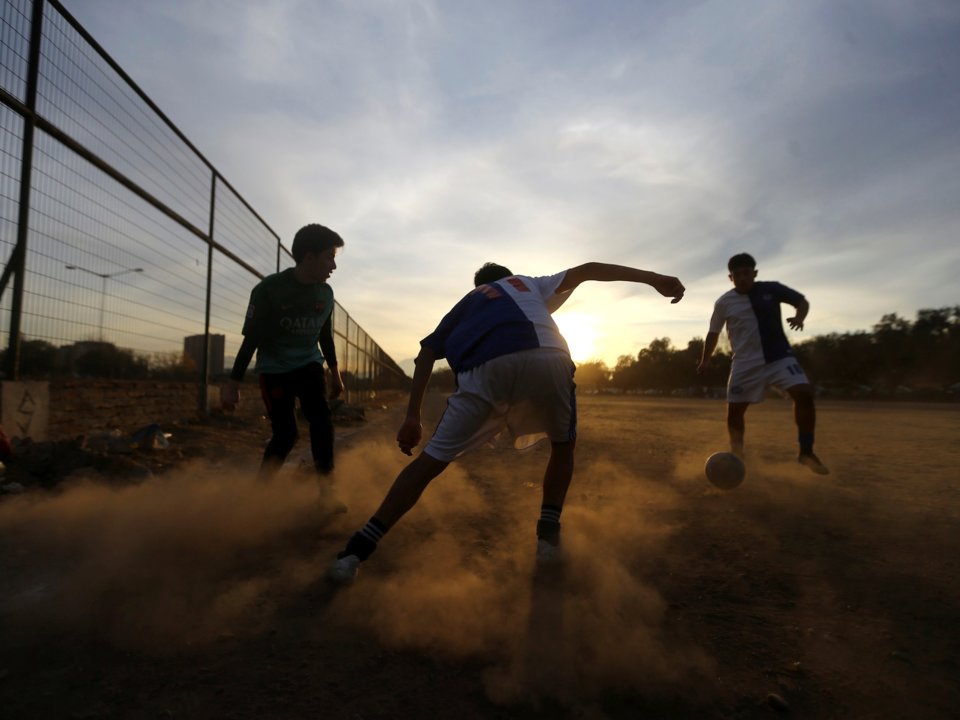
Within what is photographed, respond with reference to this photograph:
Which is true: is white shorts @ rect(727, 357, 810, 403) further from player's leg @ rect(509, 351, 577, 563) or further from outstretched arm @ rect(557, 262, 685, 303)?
player's leg @ rect(509, 351, 577, 563)

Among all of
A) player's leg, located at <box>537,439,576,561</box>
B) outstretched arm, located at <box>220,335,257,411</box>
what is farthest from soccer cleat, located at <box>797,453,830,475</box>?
outstretched arm, located at <box>220,335,257,411</box>

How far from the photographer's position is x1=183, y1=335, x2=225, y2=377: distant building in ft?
25.9

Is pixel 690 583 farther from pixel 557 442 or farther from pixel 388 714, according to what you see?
pixel 388 714

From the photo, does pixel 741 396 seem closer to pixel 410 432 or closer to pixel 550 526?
pixel 550 526

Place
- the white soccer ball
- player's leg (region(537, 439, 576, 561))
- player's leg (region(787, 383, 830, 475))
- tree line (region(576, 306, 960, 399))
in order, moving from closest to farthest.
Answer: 1. player's leg (region(537, 439, 576, 561))
2. the white soccer ball
3. player's leg (region(787, 383, 830, 475))
4. tree line (region(576, 306, 960, 399))

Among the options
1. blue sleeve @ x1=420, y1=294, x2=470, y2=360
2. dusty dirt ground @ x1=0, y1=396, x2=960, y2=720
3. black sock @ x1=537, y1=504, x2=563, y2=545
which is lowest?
dusty dirt ground @ x1=0, y1=396, x2=960, y2=720

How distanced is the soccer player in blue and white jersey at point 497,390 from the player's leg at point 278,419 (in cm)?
106

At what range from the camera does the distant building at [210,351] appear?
7883mm

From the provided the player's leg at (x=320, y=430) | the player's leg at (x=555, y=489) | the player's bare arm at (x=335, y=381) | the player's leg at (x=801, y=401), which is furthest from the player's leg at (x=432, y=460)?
the player's leg at (x=801, y=401)

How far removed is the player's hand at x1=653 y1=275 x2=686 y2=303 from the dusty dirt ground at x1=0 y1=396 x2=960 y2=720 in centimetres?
120

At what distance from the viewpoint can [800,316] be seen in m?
5.07

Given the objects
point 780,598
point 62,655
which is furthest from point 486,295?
point 62,655

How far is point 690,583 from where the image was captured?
7.95ft

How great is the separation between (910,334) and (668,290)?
62411 millimetres
